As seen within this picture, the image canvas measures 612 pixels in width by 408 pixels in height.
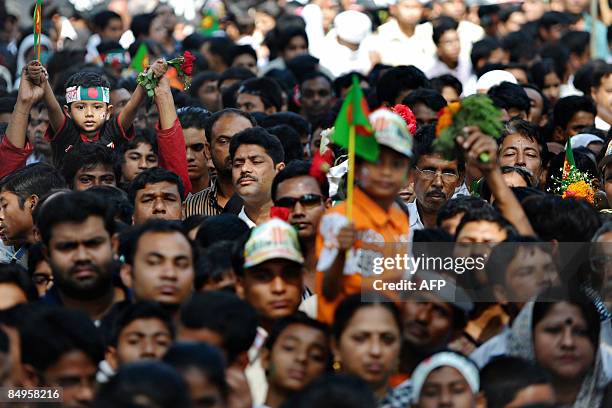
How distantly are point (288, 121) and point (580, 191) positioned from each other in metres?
3.38

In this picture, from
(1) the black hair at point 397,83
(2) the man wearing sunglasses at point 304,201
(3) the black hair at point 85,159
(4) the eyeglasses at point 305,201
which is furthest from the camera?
(1) the black hair at point 397,83

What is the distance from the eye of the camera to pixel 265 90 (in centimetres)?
1375

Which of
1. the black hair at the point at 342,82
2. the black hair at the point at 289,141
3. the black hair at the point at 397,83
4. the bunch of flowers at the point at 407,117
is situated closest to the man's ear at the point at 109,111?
the black hair at the point at 289,141

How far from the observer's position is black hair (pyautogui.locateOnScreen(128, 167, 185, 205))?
10.1 metres

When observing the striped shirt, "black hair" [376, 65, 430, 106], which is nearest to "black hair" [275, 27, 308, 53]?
"black hair" [376, 65, 430, 106]

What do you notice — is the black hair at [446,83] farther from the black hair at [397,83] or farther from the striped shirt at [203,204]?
the striped shirt at [203,204]

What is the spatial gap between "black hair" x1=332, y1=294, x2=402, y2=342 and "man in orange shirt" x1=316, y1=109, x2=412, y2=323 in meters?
0.12

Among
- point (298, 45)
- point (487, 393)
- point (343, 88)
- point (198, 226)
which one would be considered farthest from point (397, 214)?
point (298, 45)

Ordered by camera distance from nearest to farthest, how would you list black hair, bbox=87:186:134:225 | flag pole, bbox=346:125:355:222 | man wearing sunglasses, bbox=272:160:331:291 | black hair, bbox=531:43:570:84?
flag pole, bbox=346:125:355:222
man wearing sunglasses, bbox=272:160:331:291
black hair, bbox=87:186:134:225
black hair, bbox=531:43:570:84

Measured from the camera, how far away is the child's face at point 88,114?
11516mm

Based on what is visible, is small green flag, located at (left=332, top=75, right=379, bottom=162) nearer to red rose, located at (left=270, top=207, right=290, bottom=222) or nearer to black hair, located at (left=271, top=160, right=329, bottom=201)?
red rose, located at (left=270, top=207, right=290, bottom=222)

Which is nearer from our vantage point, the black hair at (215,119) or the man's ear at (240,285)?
the man's ear at (240,285)

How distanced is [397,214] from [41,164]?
3072 mm

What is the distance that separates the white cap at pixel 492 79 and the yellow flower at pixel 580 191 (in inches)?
134
